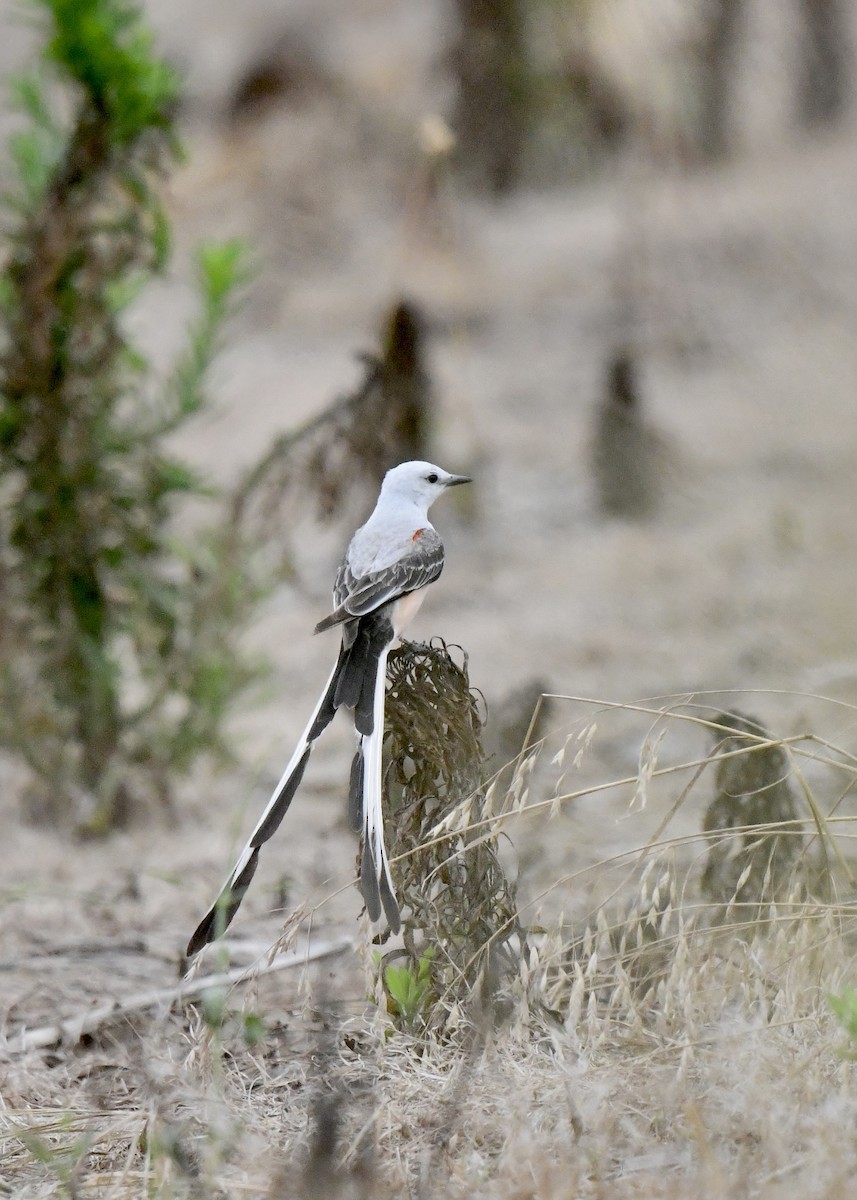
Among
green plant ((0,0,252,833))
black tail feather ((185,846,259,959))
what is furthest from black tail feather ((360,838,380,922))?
green plant ((0,0,252,833))

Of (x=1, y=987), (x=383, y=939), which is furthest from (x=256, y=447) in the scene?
(x=383, y=939)

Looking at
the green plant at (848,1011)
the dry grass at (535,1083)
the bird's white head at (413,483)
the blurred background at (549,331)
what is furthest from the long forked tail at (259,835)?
the blurred background at (549,331)

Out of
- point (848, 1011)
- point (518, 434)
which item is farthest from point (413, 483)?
point (518, 434)

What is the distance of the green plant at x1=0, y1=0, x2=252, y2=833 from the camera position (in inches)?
147

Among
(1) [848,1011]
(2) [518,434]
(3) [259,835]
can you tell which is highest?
(2) [518,434]

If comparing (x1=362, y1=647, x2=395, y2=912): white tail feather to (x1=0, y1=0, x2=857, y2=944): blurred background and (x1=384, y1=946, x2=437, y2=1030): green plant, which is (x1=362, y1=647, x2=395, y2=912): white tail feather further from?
(x1=0, y1=0, x2=857, y2=944): blurred background

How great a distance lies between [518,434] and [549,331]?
1347mm

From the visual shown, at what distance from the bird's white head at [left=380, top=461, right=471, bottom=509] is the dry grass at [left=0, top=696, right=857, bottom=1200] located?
574mm

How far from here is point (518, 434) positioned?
7926mm

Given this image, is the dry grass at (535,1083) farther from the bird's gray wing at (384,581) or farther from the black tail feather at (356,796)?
the bird's gray wing at (384,581)

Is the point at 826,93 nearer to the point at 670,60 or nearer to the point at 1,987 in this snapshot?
the point at 670,60

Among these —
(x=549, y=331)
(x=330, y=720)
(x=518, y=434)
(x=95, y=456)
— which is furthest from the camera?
(x=549, y=331)

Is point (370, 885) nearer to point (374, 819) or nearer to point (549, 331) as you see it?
point (374, 819)

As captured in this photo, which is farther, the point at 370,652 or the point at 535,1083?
the point at 370,652
